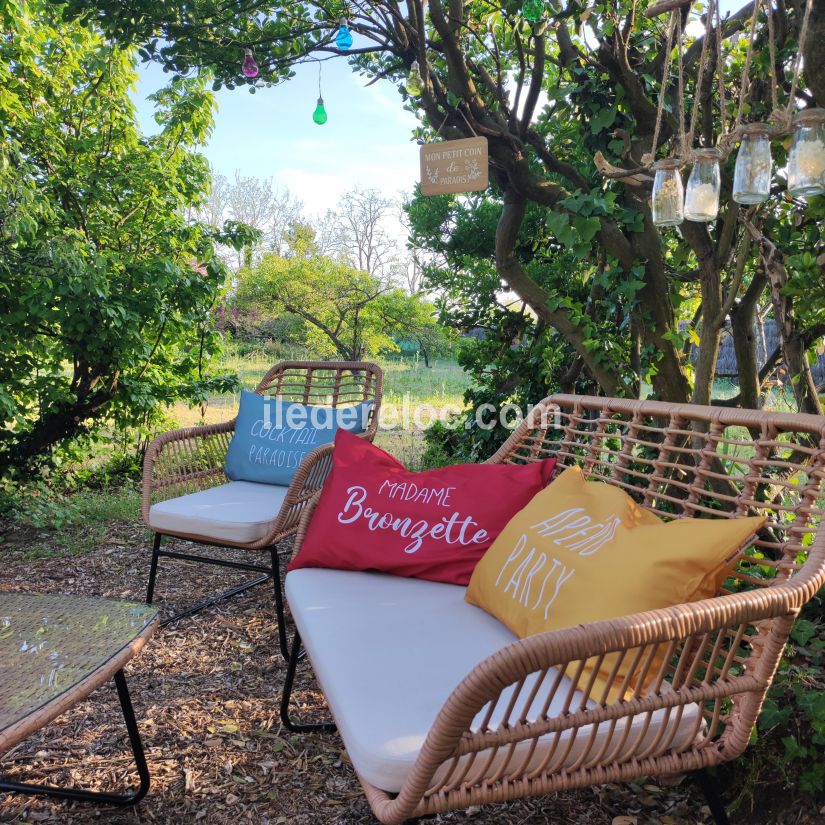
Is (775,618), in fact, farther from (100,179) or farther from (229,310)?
(229,310)

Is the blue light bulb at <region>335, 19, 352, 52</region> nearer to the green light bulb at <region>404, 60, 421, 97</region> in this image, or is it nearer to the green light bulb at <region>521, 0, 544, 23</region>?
the green light bulb at <region>404, 60, 421, 97</region>

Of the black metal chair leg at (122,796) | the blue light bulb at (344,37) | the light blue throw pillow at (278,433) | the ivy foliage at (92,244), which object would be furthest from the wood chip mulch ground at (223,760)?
the blue light bulb at (344,37)

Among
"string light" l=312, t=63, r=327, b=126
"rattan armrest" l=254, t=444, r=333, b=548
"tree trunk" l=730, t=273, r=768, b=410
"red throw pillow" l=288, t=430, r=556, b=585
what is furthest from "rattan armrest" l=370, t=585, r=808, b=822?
"string light" l=312, t=63, r=327, b=126

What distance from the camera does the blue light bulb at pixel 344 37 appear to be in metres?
2.46

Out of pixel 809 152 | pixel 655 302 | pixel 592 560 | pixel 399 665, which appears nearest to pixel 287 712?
pixel 399 665

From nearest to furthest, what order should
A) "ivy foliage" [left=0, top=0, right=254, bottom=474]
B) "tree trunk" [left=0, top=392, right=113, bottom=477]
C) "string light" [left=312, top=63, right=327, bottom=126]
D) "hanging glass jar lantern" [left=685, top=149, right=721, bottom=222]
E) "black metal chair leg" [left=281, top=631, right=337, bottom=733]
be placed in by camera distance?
1. "hanging glass jar lantern" [left=685, top=149, right=721, bottom=222]
2. "black metal chair leg" [left=281, top=631, right=337, bottom=733]
3. "string light" [left=312, top=63, right=327, bottom=126]
4. "ivy foliage" [left=0, top=0, right=254, bottom=474]
5. "tree trunk" [left=0, top=392, right=113, bottom=477]

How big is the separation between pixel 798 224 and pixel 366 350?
5017 mm

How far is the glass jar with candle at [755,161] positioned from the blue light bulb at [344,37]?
1.80 meters

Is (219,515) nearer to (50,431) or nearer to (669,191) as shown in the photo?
(669,191)

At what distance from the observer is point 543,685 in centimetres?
106

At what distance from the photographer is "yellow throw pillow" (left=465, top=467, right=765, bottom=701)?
39.3 inches

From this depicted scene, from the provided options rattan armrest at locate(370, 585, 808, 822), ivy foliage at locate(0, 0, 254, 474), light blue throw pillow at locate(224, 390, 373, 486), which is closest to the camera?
rattan armrest at locate(370, 585, 808, 822)

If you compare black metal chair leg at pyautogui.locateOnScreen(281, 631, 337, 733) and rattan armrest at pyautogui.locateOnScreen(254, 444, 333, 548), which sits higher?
rattan armrest at pyautogui.locateOnScreen(254, 444, 333, 548)

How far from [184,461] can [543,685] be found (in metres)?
1.72
